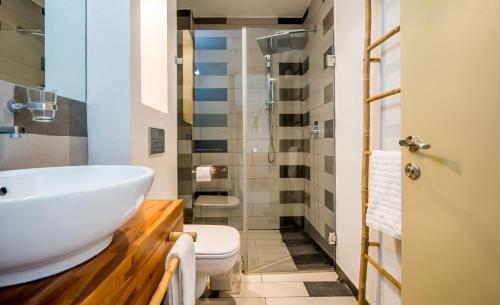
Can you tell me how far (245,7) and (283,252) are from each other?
252cm

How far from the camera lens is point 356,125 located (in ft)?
5.08

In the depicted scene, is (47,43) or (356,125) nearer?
(47,43)

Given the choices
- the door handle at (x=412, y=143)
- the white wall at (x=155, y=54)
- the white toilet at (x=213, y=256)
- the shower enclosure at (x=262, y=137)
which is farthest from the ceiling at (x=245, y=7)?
the white toilet at (x=213, y=256)

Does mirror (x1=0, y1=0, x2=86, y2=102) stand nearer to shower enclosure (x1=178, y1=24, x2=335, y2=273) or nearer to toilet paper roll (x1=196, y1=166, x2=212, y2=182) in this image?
shower enclosure (x1=178, y1=24, x2=335, y2=273)

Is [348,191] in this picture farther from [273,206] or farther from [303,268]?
[273,206]

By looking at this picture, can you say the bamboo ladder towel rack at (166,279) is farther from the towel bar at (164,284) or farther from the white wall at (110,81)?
the white wall at (110,81)

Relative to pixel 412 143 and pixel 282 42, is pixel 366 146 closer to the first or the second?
pixel 412 143

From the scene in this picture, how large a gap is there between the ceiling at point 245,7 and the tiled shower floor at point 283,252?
Result: 231 cm

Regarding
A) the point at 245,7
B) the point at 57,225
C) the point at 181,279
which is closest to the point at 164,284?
the point at 181,279

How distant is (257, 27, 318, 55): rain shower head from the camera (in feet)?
7.38

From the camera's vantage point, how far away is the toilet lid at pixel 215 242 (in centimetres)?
126

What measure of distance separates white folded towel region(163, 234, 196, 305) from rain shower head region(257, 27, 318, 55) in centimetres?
204

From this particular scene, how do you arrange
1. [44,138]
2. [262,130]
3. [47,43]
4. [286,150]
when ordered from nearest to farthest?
1. [44,138]
2. [47,43]
3. [262,130]
4. [286,150]

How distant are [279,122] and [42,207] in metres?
2.24
